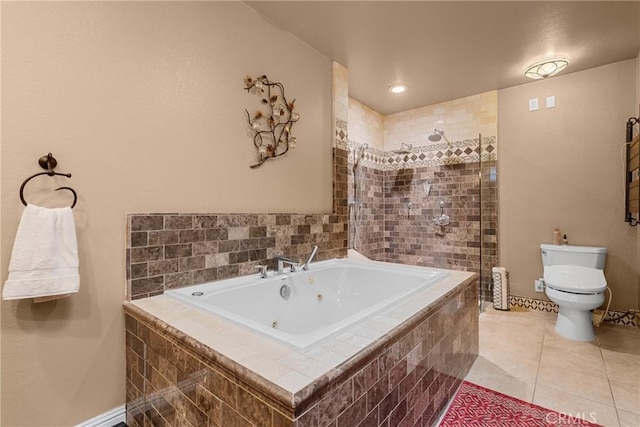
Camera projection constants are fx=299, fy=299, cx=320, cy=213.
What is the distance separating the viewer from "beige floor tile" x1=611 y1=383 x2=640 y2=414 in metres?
1.64

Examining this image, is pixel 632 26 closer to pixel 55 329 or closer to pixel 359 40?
pixel 359 40

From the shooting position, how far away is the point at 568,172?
302 cm

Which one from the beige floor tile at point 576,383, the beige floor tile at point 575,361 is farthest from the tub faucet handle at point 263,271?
the beige floor tile at point 575,361

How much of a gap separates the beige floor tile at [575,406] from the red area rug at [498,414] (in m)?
0.03

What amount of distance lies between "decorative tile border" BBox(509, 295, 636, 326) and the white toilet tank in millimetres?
473

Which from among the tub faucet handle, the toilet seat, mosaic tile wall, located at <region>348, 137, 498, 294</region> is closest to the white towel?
the tub faucet handle

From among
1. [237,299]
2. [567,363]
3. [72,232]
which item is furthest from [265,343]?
[567,363]

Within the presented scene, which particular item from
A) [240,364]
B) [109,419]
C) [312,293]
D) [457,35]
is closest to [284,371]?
[240,364]

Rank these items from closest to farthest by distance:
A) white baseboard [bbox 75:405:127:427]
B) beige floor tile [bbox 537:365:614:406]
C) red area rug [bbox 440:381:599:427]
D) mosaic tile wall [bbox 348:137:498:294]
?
white baseboard [bbox 75:405:127:427] → red area rug [bbox 440:381:599:427] → beige floor tile [bbox 537:365:614:406] → mosaic tile wall [bbox 348:137:498:294]

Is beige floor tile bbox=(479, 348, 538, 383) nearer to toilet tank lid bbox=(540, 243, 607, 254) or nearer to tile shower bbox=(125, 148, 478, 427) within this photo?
tile shower bbox=(125, 148, 478, 427)

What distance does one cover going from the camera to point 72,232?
131cm

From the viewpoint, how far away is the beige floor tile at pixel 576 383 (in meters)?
1.75

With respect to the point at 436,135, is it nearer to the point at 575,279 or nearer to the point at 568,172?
the point at 568,172

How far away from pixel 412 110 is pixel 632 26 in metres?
2.09
